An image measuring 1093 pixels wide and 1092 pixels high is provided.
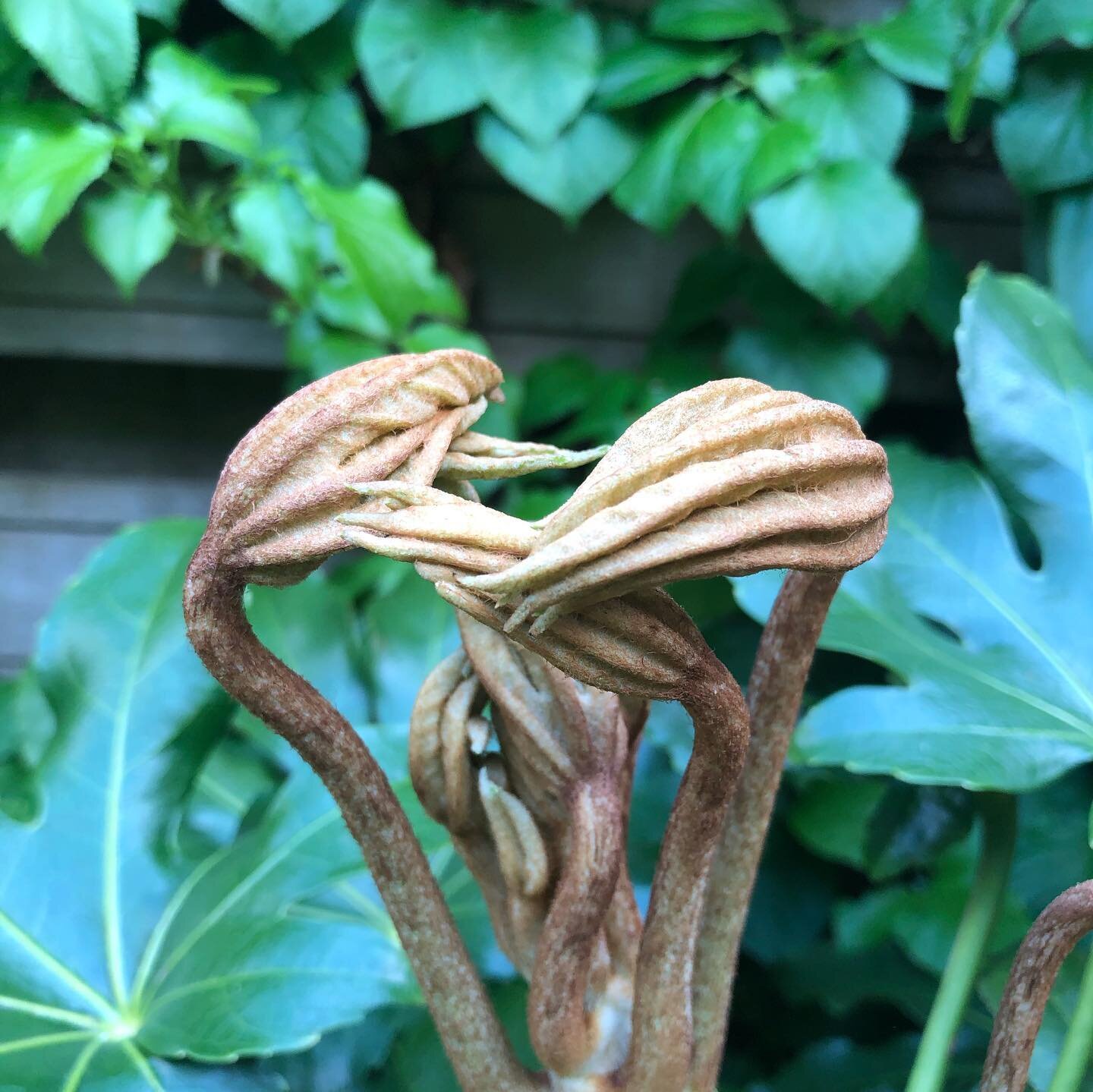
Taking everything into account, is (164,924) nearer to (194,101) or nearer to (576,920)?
(576,920)

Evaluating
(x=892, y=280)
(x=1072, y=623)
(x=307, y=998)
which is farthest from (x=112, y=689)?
(x=892, y=280)

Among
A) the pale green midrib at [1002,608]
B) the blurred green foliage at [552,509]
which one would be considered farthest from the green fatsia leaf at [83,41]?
the pale green midrib at [1002,608]

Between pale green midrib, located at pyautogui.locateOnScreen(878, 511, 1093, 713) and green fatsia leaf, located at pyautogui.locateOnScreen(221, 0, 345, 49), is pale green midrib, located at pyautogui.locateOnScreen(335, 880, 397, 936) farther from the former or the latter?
green fatsia leaf, located at pyautogui.locateOnScreen(221, 0, 345, 49)

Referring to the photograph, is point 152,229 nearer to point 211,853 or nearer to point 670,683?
point 211,853

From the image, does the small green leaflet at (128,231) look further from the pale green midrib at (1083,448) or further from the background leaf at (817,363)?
the pale green midrib at (1083,448)

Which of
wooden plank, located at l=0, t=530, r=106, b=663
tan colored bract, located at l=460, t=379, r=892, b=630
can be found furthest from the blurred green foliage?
wooden plank, located at l=0, t=530, r=106, b=663
